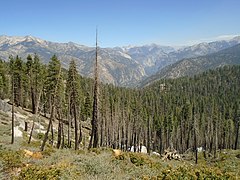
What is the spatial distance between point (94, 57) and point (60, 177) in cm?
1862

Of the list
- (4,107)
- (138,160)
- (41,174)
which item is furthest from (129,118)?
(41,174)

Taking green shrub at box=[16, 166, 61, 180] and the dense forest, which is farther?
the dense forest

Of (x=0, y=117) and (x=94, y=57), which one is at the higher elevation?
(x=94, y=57)

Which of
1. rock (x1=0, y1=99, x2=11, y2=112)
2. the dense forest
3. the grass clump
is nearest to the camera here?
the grass clump

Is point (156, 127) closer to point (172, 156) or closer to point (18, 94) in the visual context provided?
point (18, 94)

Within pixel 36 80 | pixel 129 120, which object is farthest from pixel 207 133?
pixel 36 80

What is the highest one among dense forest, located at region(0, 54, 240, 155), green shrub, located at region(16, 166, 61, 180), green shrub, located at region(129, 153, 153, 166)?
green shrub, located at region(16, 166, 61, 180)

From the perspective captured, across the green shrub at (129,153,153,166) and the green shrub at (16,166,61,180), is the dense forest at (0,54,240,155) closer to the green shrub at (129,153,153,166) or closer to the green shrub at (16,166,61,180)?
the green shrub at (129,153,153,166)

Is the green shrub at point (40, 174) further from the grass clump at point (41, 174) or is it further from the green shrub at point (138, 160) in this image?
the green shrub at point (138, 160)

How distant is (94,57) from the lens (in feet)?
92.4

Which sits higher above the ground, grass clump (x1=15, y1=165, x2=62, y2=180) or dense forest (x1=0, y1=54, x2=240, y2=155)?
grass clump (x1=15, y1=165, x2=62, y2=180)

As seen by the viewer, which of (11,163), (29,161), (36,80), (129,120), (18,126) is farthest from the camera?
(129,120)

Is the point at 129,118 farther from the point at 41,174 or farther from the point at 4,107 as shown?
the point at 41,174

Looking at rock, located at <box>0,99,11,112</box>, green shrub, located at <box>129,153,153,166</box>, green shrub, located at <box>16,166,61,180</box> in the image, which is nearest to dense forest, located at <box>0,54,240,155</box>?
rock, located at <box>0,99,11,112</box>
